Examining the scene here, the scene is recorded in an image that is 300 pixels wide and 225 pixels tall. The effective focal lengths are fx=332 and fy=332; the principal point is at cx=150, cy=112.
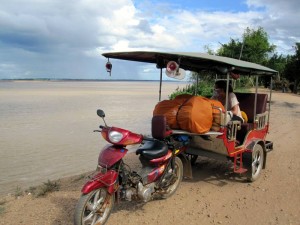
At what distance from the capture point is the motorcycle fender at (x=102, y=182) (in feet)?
12.7

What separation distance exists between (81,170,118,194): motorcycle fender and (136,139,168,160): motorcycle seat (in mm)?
644

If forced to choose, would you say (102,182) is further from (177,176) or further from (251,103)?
(251,103)

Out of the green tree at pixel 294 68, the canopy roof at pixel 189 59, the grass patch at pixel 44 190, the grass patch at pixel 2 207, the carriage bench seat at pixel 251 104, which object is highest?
the green tree at pixel 294 68

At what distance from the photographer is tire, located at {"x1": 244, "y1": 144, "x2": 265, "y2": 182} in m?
6.07

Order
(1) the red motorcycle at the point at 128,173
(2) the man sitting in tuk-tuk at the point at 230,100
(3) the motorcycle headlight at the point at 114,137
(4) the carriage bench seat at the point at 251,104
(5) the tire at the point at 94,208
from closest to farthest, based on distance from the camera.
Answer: (5) the tire at the point at 94,208 < (1) the red motorcycle at the point at 128,173 < (3) the motorcycle headlight at the point at 114,137 < (2) the man sitting in tuk-tuk at the point at 230,100 < (4) the carriage bench seat at the point at 251,104

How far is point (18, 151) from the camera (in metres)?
9.73

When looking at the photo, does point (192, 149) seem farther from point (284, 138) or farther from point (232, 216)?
point (284, 138)

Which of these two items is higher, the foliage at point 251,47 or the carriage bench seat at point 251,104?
the foliage at point 251,47

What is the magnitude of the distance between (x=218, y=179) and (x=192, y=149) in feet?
3.07

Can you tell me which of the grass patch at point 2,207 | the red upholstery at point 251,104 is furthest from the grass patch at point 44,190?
the red upholstery at point 251,104

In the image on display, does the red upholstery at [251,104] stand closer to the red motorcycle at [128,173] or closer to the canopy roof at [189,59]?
the canopy roof at [189,59]

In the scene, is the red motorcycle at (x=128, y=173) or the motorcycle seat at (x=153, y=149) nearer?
the red motorcycle at (x=128, y=173)

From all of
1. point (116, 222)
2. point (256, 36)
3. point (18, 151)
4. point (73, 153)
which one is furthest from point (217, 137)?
point (256, 36)

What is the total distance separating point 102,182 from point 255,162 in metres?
3.53
